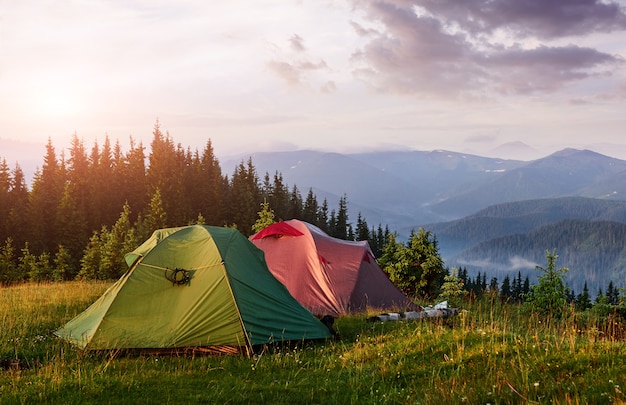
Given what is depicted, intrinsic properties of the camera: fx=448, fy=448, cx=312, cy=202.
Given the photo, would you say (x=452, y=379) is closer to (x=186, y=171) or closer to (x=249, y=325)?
(x=249, y=325)

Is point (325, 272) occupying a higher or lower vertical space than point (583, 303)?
higher

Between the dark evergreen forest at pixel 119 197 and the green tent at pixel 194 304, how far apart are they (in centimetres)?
4614

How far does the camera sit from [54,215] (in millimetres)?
70750

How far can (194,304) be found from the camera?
1008cm

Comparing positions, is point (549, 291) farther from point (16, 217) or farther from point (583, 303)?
point (16, 217)

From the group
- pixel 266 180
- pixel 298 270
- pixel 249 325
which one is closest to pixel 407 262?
pixel 298 270

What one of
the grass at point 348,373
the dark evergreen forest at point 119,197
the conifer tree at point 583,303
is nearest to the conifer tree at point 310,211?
the dark evergreen forest at point 119,197

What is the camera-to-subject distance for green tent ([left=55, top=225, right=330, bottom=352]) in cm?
974

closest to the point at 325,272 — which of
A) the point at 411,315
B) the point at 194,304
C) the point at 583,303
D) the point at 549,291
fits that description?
the point at 411,315

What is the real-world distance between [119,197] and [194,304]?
255 feet

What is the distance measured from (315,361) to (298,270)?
7196mm

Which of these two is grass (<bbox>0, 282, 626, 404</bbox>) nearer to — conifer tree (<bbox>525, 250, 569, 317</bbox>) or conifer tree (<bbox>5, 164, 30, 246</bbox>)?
conifer tree (<bbox>525, 250, 569, 317</bbox>)

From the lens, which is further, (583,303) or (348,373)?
(583,303)

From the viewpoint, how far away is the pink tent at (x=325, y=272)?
1566 centimetres
